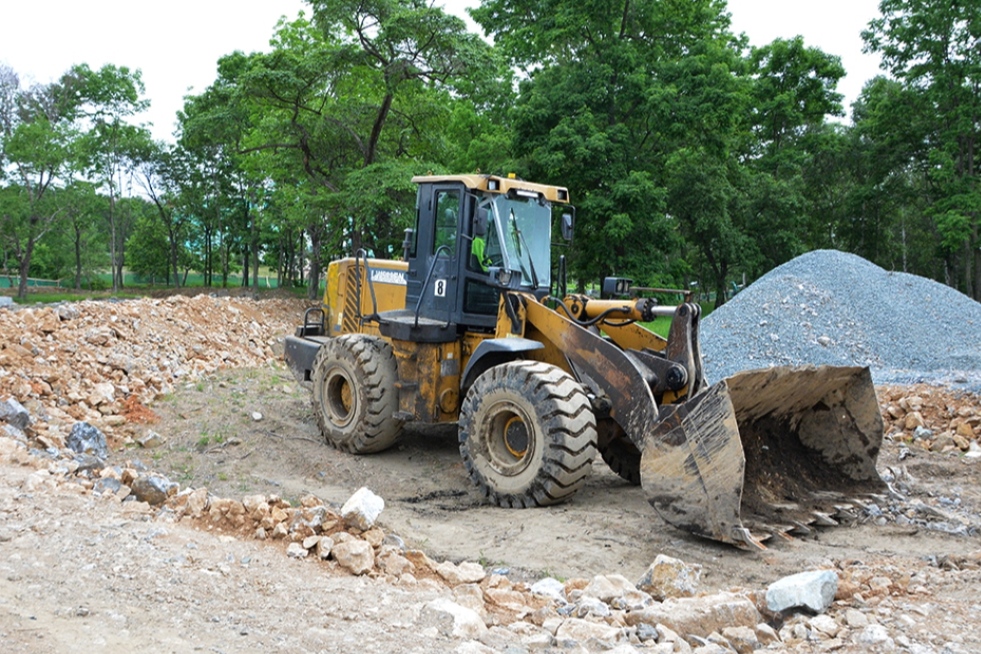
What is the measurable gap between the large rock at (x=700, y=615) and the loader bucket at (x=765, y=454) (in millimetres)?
Answer: 1145

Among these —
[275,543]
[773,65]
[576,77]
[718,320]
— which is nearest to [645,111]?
[576,77]

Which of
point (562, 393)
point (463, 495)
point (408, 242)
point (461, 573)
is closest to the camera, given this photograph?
point (461, 573)

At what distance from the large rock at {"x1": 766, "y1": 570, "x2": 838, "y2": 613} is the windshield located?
13.0 feet

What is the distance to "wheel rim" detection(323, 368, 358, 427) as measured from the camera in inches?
355

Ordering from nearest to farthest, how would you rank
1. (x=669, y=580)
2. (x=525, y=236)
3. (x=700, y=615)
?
(x=700, y=615)
(x=669, y=580)
(x=525, y=236)

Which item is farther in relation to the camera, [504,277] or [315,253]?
[315,253]

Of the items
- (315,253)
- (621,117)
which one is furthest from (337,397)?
(315,253)

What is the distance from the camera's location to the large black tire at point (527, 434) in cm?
655

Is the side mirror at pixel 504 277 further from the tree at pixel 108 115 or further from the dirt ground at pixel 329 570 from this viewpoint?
the tree at pixel 108 115

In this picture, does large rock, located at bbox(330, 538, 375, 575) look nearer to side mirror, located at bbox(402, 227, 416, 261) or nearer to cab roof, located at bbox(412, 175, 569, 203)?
cab roof, located at bbox(412, 175, 569, 203)

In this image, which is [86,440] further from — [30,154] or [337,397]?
[30,154]

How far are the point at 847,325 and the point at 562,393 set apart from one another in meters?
12.1

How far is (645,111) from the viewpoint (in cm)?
2388

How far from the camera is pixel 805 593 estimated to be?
4.53m
